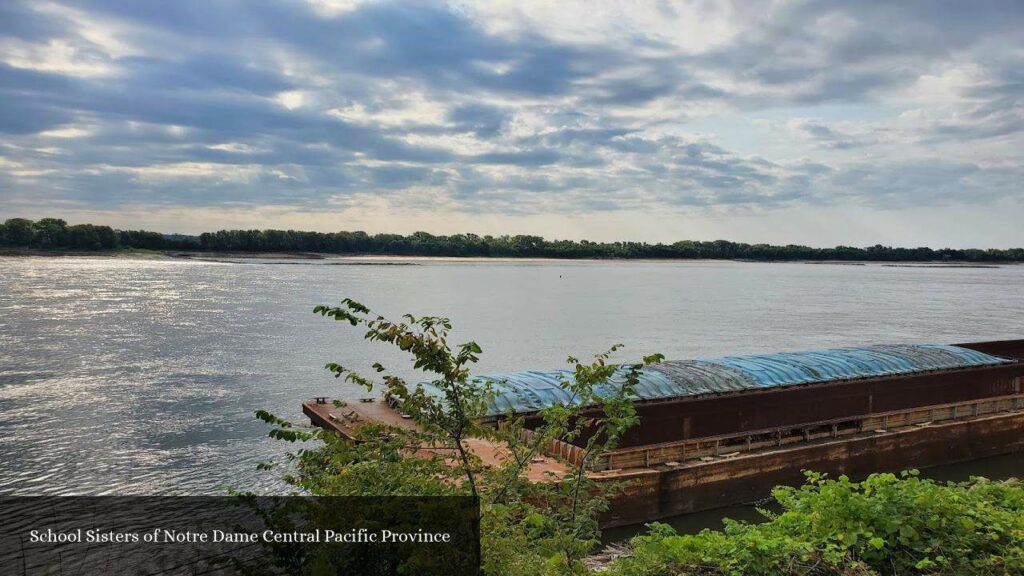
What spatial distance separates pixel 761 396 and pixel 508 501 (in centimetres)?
2161

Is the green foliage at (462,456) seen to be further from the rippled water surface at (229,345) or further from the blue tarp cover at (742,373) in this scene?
the rippled water surface at (229,345)

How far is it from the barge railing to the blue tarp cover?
6.14ft

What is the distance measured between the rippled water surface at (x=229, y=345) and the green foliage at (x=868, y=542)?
1784cm

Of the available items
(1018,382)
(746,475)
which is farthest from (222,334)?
(1018,382)

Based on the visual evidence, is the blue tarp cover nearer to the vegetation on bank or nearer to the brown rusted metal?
the brown rusted metal

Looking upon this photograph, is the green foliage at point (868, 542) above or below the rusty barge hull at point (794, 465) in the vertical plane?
above

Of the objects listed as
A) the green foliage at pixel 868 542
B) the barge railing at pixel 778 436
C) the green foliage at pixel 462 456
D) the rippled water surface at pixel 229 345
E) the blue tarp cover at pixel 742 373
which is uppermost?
the green foliage at pixel 462 456

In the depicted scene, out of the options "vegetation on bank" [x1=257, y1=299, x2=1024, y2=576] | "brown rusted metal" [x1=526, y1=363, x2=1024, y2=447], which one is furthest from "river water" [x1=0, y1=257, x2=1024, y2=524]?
"vegetation on bank" [x1=257, y1=299, x2=1024, y2=576]


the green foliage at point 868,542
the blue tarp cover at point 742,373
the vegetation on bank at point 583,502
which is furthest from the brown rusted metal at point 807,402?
the vegetation on bank at point 583,502

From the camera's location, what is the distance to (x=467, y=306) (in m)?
106

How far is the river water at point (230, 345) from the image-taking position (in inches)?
1097

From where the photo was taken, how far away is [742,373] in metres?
28.3

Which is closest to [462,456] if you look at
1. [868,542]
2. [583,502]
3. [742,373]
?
[583,502]

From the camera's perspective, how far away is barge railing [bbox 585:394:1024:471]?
21148mm
